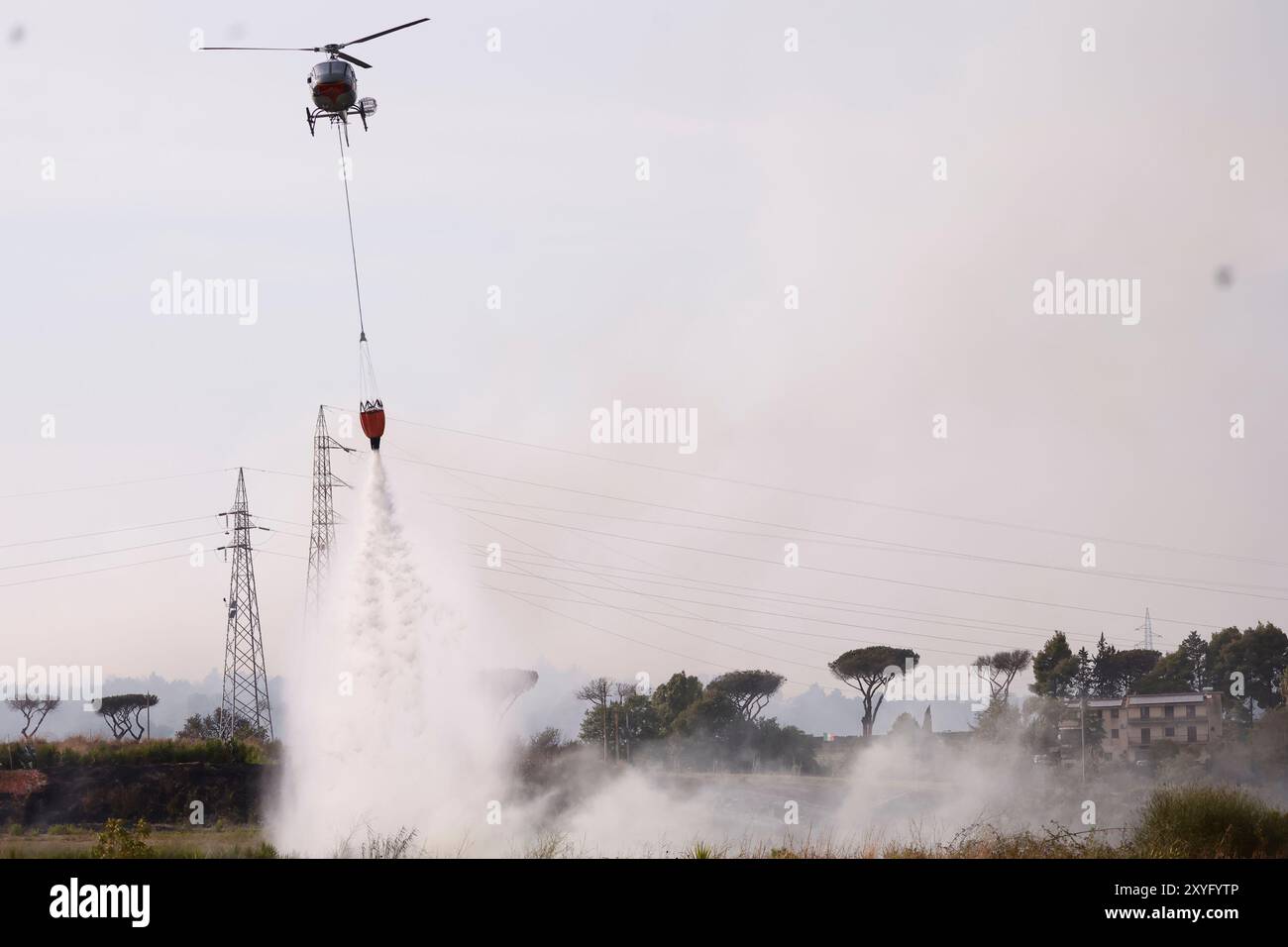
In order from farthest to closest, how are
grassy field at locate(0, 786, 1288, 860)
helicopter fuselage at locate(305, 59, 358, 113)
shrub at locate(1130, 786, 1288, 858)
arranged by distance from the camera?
helicopter fuselage at locate(305, 59, 358, 113)
shrub at locate(1130, 786, 1288, 858)
grassy field at locate(0, 786, 1288, 860)

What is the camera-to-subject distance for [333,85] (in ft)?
173

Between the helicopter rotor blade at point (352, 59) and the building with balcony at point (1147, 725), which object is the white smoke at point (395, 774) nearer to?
the helicopter rotor blade at point (352, 59)

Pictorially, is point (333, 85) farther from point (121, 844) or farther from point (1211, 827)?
point (1211, 827)

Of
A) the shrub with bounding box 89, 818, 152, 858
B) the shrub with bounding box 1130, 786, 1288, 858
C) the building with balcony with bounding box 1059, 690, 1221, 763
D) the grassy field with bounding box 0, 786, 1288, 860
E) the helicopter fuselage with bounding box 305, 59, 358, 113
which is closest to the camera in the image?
the grassy field with bounding box 0, 786, 1288, 860

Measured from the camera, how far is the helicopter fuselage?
2078 inches

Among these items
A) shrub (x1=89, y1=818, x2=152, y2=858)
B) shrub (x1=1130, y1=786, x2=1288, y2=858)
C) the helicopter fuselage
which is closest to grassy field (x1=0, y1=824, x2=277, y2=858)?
shrub (x1=89, y1=818, x2=152, y2=858)

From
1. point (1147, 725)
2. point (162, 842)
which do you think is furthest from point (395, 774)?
point (1147, 725)

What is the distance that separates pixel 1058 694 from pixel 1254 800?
3863 inches

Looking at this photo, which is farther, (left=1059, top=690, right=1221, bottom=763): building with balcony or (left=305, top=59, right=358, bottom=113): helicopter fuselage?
(left=1059, top=690, right=1221, bottom=763): building with balcony

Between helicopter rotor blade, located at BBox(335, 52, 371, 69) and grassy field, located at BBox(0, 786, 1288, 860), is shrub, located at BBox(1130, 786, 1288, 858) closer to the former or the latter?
grassy field, located at BBox(0, 786, 1288, 860)
